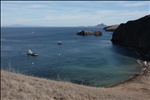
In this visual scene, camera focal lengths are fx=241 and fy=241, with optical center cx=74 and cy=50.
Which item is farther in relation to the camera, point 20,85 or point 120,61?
point 120,61

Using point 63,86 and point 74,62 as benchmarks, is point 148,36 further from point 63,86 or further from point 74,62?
point 63,86

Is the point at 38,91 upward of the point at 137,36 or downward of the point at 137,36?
upward

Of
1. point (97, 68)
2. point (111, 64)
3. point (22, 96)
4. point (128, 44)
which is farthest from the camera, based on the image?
point (128, 44)

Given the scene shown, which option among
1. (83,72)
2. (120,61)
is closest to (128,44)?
(120,61)

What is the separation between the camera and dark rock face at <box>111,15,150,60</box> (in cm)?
8238

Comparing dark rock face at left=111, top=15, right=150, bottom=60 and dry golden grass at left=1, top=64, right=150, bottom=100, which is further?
dark rock face at left=111, top=15, right=150, bottom=60

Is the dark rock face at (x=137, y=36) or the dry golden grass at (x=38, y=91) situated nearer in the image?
the dry golden grass at (x=38, y=91)

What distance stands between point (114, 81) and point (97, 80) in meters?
3.15

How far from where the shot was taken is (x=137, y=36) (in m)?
95.1

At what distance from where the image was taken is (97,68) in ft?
183

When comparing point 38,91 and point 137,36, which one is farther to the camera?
point 137,36

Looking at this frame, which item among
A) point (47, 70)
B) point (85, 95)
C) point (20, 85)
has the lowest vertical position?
point (47, 70)

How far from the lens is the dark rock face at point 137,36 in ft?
270

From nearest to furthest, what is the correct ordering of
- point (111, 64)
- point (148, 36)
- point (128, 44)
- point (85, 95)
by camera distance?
point (85, 95), point (111, 64), point (148, 36), point (128, 44)
